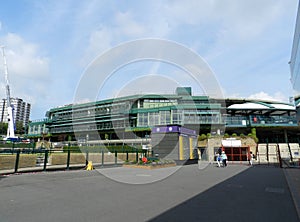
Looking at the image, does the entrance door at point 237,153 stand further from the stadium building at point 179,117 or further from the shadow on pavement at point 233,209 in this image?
the shadow on pavement at point 233,209

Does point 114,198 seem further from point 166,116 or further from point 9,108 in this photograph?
point 9,108

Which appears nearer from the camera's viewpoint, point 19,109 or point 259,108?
point 259,108

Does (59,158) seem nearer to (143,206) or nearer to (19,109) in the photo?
(143,206)

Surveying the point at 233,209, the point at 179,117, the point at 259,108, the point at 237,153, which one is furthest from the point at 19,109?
the point at 233,209

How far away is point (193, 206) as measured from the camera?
558cm

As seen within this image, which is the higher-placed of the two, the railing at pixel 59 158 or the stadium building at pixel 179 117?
the stadium building at pixel 179 117

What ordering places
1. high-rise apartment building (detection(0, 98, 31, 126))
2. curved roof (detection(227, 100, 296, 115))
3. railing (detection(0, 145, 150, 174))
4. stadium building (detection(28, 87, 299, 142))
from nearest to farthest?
railing (detection(0, 145, 150, 174)) < stadium building (detection(28, 87, 299, 142)) < curved roof (detection(227, 100, 296, 115)) < high-rise apartment building (detection(0, 98, 31, 126))

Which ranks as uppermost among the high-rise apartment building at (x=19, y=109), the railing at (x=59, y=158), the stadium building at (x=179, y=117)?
the high-rise apartment building at (x=19, y=109)

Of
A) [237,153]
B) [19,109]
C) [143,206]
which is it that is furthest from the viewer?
[19,109]

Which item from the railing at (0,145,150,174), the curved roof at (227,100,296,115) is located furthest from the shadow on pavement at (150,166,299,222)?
the curved roof at (227,100,296,115)

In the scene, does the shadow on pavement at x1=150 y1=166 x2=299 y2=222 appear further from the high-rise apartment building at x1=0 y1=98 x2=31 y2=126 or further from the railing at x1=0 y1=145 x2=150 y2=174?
the high-rise apartment building at x1=0 y1=98 x2=31 y2=126

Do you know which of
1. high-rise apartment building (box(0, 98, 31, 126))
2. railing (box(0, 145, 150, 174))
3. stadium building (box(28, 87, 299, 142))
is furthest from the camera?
high-rise apartment building (box(0, 98, 31, 126))

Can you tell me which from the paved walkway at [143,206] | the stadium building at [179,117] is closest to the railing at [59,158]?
the paved walkway at [143,206]

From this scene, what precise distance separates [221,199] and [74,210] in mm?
4056
